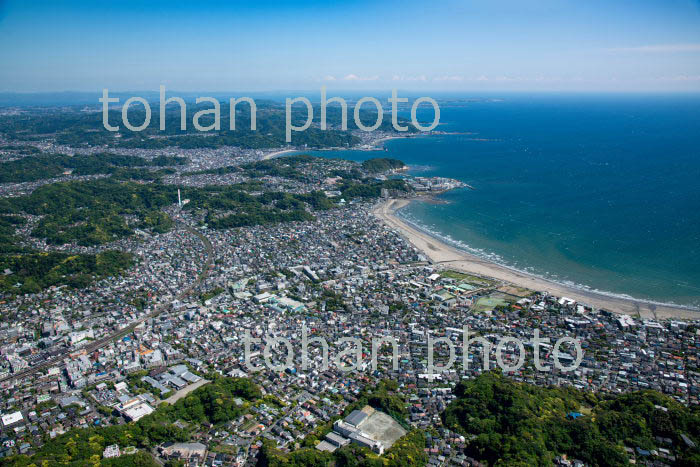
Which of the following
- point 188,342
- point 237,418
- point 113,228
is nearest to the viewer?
point 237,418

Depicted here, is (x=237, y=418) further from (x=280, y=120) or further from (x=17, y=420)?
(x=280, y=120)

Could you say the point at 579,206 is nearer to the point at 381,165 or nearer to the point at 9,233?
the point at 381,165

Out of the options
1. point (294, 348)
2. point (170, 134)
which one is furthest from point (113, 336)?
point (170, 134)

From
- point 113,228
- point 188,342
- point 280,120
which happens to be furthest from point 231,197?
point 280,120

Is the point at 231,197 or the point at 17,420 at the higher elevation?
the point at 231,197

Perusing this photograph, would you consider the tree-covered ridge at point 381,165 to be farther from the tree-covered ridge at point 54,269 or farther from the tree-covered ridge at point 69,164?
the tree-covered ridge at point 54,269

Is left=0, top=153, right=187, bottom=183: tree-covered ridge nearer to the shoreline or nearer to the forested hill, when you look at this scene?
the shoreline

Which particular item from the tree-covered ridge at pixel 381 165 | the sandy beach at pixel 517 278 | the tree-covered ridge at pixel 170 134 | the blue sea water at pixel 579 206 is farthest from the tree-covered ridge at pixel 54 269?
the tree-covered ridge at pixel 170 134
